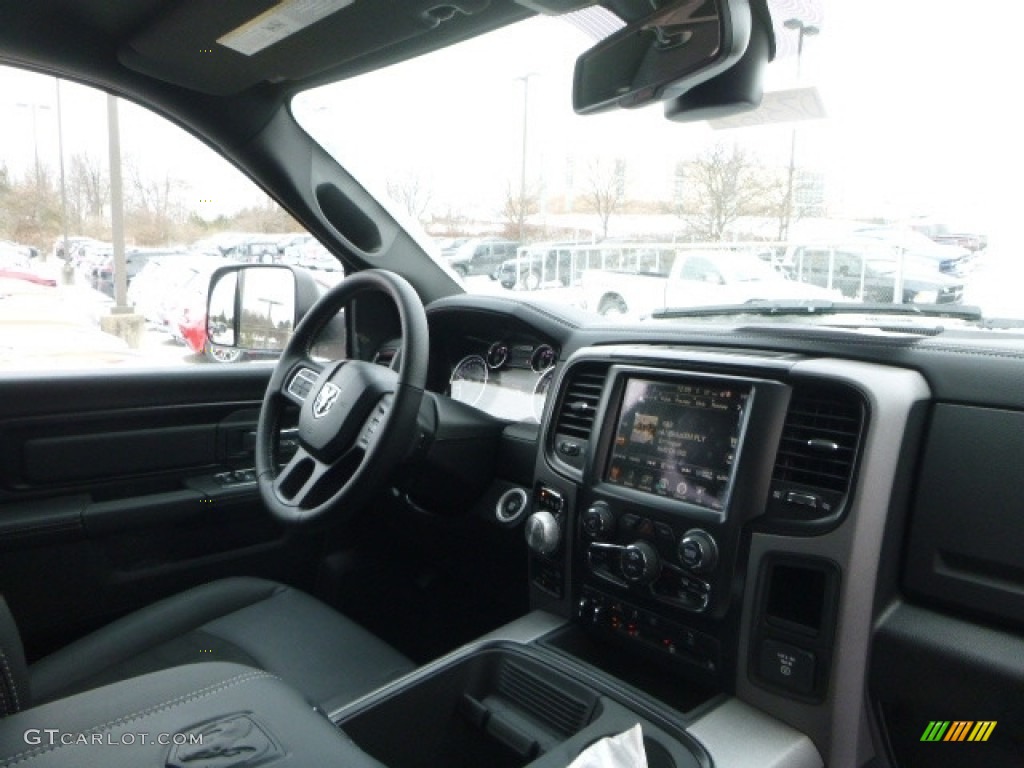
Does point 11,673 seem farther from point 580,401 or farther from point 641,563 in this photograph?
point 580,401

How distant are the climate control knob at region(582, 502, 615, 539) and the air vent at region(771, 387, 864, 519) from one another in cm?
38

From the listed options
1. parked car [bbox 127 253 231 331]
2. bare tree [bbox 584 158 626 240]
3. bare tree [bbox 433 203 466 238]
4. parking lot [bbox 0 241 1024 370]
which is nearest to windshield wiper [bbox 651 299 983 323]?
parking lot [bbox 0 241 1024 370]

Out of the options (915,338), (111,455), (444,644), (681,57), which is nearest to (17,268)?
(111,455)

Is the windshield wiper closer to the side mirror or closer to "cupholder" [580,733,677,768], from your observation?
"cupholder" [580,733,677,768]

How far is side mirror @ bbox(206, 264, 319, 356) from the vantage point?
9.60 feet

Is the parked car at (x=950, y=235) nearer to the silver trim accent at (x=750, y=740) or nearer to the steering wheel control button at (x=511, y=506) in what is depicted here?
the silver trim accent at (x=750, y=740)

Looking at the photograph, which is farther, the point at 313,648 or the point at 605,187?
the point at 605,187

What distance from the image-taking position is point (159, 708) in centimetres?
129

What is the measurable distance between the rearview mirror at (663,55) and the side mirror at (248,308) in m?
1.55

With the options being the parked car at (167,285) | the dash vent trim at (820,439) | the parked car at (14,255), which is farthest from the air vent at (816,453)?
the parked car at (14,255)

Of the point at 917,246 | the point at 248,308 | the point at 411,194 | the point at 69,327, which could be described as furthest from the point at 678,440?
the point at 69,327

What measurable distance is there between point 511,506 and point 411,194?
51.2 inches

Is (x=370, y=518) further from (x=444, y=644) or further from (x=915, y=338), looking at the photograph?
(x=915, y=338)

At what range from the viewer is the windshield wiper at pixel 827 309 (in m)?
1.71
